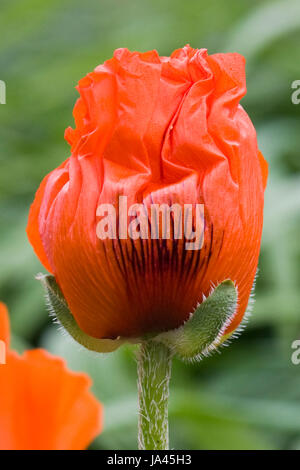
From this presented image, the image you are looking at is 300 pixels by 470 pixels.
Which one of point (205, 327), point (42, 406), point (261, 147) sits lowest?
point (42, 406)

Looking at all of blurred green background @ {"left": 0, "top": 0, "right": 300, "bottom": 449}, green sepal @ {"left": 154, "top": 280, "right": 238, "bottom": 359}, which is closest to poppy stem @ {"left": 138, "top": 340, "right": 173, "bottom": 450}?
green sepal @ {"left": 154, "top": 280, "right": 238, "bottom": 359}

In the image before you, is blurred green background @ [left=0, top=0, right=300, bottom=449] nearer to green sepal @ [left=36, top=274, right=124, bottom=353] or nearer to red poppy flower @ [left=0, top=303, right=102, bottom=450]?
green sepal @ [left=36, top=274, right=124, bottom=353]

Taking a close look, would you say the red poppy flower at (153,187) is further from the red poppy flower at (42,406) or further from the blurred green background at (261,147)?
the blurred green background at (261,147)

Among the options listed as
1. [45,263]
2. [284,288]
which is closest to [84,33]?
[284,288]

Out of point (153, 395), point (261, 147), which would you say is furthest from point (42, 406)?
point (261, 147)

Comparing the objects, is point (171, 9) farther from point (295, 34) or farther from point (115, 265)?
point (115, 265)

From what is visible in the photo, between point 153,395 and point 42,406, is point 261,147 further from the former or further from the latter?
point 42,406

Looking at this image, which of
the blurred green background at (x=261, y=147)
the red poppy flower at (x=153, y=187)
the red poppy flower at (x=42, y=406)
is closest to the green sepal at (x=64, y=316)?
the red poppy flower at (x=153, y=187)
